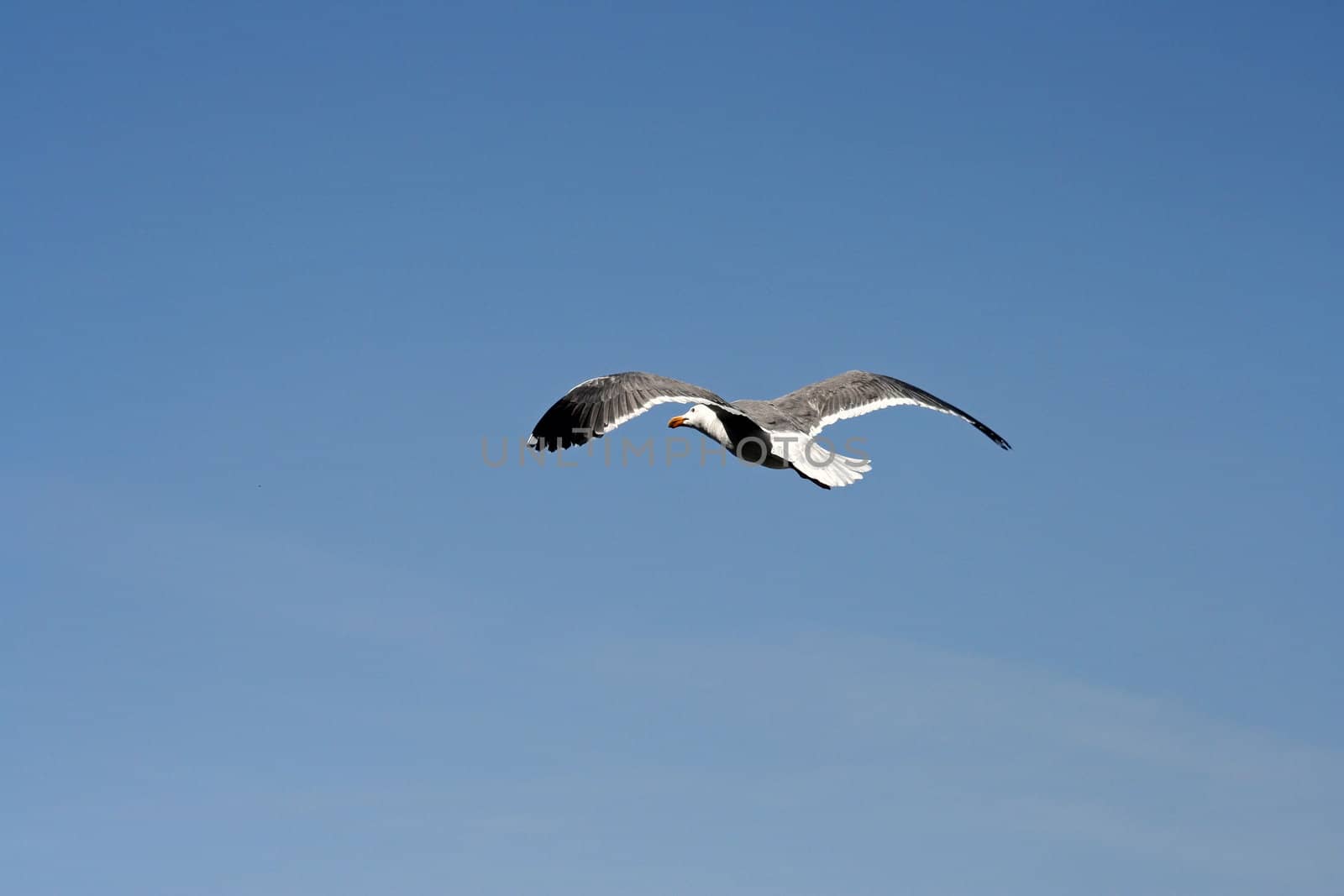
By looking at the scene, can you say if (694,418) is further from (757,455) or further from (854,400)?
(854,400)

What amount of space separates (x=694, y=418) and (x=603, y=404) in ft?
11.1

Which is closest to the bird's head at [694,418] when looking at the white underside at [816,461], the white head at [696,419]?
the white head at [696,419]

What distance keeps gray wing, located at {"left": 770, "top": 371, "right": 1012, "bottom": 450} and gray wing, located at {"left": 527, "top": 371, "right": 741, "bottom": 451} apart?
13.2 feet

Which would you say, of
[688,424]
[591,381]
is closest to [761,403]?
[688,424]

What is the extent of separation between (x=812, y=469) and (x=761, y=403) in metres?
2.59

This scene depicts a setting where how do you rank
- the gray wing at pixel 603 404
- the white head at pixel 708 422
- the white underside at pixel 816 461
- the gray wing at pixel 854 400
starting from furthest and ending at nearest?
1. the gray wing at pixel 854 400
2. the white head at pixel 708 422
3. the white underside at pixel 816 461
4. the gray wing at pixel 603 404

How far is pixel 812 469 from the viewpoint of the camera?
92.5ft

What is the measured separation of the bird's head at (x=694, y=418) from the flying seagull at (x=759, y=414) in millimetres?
18

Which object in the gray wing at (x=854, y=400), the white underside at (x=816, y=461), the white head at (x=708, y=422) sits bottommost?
the white underside at (x=816, y=461)

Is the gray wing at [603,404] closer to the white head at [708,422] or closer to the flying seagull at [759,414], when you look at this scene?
the flying seagull at [759,414]

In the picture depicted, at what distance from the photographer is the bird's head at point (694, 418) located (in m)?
29.0

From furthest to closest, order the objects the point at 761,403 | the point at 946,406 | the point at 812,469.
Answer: the point at 946,406 < the point at 761,403 < the point at 812,469

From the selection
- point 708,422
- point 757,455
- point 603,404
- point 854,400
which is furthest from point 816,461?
point 603,404

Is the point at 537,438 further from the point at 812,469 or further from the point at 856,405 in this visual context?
the point at 856,405
